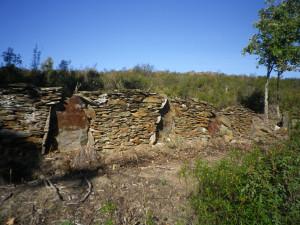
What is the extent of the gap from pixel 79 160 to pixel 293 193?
4386mm

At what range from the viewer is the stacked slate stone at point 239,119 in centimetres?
836

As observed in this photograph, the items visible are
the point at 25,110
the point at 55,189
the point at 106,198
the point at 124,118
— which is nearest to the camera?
the point at 106,198

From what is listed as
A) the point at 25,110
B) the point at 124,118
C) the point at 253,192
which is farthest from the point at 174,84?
the point at 253,192

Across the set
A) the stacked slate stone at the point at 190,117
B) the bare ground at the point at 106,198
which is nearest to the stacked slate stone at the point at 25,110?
the bare ground at the point at 106,198

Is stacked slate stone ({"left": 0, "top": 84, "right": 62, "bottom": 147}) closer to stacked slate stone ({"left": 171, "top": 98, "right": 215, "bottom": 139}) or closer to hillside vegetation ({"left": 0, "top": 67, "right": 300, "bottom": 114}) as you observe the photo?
hillside vegetation ({"left": 0, "top": 67, "right": 300, "bottom": 114})

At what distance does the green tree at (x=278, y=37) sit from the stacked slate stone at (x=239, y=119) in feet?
7.06

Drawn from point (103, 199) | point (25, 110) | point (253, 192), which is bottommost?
point (103, 199)

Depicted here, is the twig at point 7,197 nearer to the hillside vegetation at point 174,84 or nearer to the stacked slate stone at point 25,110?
the stacked slate stone at point 25,110

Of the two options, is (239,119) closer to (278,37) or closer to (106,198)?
(278,37)

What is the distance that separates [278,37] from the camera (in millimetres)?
8484

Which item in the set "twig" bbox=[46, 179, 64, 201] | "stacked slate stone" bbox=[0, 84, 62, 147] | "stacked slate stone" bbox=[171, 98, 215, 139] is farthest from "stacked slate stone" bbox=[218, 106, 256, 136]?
"twig" bbox=[46, 179, 64, 201]

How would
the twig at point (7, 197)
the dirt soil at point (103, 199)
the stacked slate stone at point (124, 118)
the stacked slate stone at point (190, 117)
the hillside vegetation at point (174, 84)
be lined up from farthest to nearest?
the hillside vegetation at point (174, 84), the stacked slate stone at point (190, 117), the stacked slate stone at point (124, 118), the twig at point (7, 197), the dirt soil at point (103, 199)

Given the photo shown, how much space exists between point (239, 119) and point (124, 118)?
168 inches

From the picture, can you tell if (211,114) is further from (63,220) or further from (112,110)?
(63,220)
